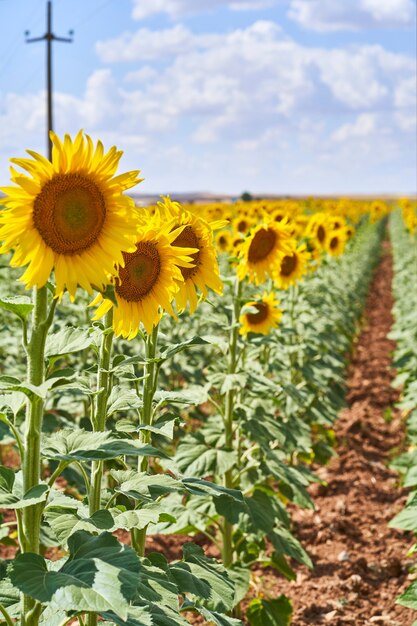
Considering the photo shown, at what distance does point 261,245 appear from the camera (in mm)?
4977

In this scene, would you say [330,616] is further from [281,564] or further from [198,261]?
[198,261]

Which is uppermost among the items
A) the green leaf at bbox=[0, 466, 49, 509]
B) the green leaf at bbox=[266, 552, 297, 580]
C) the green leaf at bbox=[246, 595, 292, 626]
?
the green leaf at bbox=[0, 466, 49, 509]

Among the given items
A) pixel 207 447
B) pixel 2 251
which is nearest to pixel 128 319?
pixel 2 251

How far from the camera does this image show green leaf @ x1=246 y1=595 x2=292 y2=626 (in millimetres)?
4020

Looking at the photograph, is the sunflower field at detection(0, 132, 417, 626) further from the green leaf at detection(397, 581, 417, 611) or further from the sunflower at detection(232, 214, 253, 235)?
the sunflower at detection(232, 214, 253, 235)

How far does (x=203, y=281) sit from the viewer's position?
2.95 meters

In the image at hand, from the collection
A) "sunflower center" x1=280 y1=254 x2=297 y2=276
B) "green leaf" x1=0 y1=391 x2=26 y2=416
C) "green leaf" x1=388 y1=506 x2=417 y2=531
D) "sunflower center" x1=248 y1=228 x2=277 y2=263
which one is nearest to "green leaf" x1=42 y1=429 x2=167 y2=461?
"green leaf" x1=0 y1=391 x2=26 y2=416

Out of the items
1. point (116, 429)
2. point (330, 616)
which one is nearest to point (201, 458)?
point (330, 616)

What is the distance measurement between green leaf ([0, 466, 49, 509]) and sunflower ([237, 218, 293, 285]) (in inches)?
109

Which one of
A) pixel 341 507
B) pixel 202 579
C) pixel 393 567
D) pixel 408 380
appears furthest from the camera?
pixel 408 380

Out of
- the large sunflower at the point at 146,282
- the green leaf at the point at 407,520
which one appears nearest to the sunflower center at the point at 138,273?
the large sunflower at the point at 146,282

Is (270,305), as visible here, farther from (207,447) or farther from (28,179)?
(28,179)

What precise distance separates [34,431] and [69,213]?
0.58 m

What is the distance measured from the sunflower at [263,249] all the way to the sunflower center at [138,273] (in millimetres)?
2240
